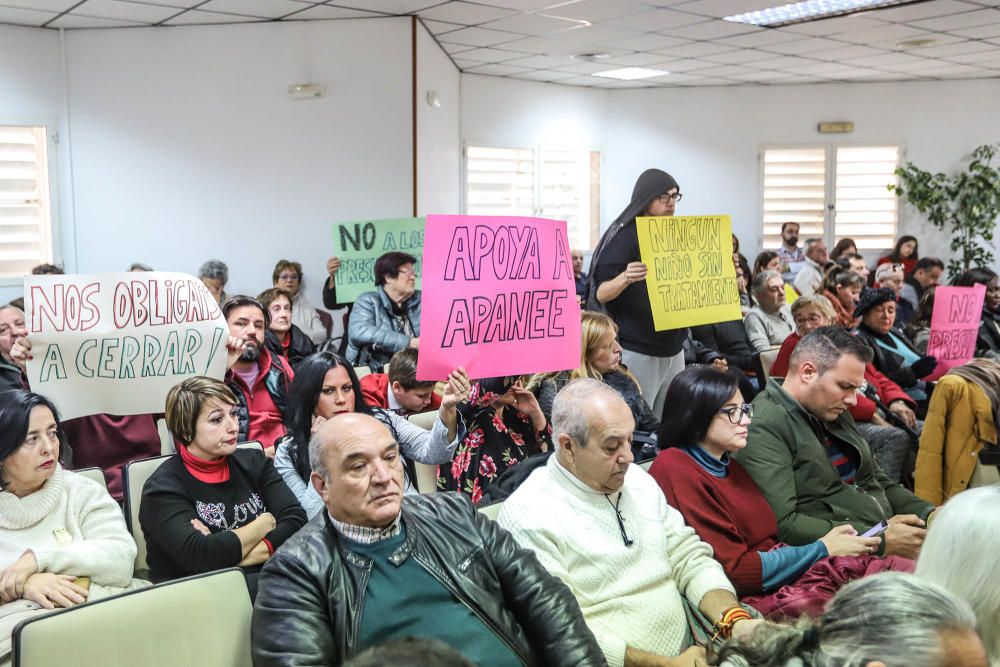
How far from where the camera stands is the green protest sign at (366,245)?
6.52 m

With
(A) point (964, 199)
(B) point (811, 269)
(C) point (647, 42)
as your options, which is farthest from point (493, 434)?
(A) point (964, 199)

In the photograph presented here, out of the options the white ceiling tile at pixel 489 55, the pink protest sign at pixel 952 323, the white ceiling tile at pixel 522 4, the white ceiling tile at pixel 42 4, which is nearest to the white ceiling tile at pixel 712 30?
the white ceiling tile at pixel 522 4

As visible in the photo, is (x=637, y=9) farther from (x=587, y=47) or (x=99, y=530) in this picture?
(x=99, y=530)

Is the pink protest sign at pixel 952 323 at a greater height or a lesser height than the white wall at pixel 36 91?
lesser

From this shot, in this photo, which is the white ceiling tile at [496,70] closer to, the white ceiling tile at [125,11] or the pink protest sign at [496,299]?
the white ceiling tile at [125,11]

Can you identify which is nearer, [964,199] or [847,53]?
[847,53]

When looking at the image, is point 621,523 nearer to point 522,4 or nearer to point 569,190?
point 522,4

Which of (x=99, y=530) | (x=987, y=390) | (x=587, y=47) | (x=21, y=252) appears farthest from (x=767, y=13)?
(x=99, y=530)

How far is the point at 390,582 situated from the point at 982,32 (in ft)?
27.9

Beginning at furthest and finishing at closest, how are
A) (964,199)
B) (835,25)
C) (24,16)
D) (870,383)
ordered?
(964,199) < (835,25) < (24,16) < (870,383)

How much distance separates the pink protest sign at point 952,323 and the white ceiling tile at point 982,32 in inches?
149

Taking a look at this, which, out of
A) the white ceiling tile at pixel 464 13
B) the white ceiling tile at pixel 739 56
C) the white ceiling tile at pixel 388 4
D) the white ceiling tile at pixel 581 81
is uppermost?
the white ceiling tile at pixel 581 81

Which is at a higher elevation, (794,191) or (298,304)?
(794,191)

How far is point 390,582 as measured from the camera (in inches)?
83.0
